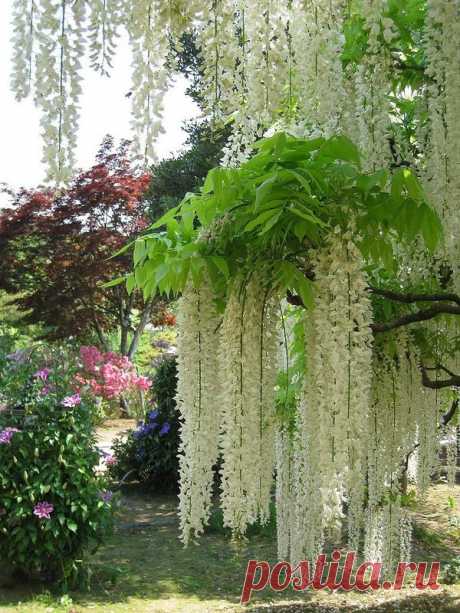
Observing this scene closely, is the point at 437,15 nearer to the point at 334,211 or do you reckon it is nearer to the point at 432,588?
the point at 334,211

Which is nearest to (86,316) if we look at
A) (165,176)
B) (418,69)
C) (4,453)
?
(165,176)

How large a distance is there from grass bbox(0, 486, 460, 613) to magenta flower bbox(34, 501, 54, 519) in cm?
57

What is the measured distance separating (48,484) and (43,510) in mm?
160

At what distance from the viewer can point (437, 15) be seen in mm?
2598

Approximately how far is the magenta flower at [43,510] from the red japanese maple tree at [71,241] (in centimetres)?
729

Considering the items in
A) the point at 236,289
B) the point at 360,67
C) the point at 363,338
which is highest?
the point at 360,67

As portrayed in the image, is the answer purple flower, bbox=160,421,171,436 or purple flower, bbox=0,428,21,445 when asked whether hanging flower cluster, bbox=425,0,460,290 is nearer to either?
purple flower, bbox=0,428,21,445

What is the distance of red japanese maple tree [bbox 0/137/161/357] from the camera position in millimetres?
11453

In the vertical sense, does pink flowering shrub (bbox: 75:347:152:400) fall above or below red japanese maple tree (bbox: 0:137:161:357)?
below

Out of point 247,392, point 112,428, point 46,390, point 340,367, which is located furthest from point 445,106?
point 112,428

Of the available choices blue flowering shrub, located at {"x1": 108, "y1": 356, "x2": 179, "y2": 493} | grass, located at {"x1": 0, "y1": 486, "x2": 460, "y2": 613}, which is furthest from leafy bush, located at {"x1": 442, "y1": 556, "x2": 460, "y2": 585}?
blue flowering shrub, located at {"x1": 108, "y1": 356, "x2": 179, "y2": 493}

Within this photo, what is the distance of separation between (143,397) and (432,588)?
8.24 metres

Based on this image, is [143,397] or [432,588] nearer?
[432,588]

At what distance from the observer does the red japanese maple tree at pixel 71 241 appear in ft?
37.6
